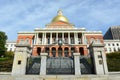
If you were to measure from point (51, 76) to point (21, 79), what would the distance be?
2.32m

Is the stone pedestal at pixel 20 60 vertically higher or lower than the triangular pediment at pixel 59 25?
lower

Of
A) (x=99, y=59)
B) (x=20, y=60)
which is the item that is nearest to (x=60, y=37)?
(x=99, y=59)

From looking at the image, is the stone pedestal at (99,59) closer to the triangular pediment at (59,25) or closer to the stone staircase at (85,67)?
the stone staircase at (85,67)

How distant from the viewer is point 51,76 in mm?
10602

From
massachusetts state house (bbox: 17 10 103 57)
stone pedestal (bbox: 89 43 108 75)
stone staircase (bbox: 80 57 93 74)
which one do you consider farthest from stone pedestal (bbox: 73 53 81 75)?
massachusetts state house (bbox: 17 10 103 57)

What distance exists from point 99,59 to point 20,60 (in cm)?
653

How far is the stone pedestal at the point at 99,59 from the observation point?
36.2 feet

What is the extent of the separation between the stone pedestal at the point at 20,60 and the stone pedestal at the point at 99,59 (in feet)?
18.8

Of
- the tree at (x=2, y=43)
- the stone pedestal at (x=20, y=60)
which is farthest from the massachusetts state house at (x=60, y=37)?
the stone pedestal at (x=20, y=60)

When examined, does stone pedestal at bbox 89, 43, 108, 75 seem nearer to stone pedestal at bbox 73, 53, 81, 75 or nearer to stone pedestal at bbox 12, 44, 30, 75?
stone pedestal at bbox 73, 53, 81, 75

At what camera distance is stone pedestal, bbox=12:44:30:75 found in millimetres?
11053

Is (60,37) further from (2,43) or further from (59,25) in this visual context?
(2,43)

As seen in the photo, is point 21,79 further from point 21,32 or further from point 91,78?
point 21,32

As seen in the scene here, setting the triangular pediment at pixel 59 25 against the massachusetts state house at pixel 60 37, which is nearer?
the massachusetts state house at pixel 60 37
